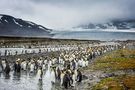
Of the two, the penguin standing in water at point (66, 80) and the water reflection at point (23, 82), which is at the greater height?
the penguin standing in water at point (66, 80)

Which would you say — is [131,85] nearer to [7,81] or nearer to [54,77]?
[54,77]

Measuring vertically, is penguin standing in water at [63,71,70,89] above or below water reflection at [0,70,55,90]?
above

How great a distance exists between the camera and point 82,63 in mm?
47188

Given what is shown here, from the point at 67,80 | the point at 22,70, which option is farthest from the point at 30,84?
the point at 22,70

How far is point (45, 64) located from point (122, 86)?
58.1 feet

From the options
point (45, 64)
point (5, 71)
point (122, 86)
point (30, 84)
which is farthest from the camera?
point (45, 64)

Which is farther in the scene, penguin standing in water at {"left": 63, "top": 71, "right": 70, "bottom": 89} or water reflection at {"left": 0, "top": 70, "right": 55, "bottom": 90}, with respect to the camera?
penguin standing in water at {"left": 63, "top": 71, "right": 70, "bottom": 89}

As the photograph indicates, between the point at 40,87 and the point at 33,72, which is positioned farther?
the point at 33,72

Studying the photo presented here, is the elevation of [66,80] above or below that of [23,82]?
above

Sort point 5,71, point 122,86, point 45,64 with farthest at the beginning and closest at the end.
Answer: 1. point 45,64
2. point 5,71
3. point 122,86

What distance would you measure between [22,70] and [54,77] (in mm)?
9267

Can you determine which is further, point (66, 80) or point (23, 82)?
point (23, 82)

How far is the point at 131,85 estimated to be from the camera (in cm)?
2809

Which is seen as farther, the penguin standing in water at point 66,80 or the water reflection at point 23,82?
the penguin standing in water at point 66,80
